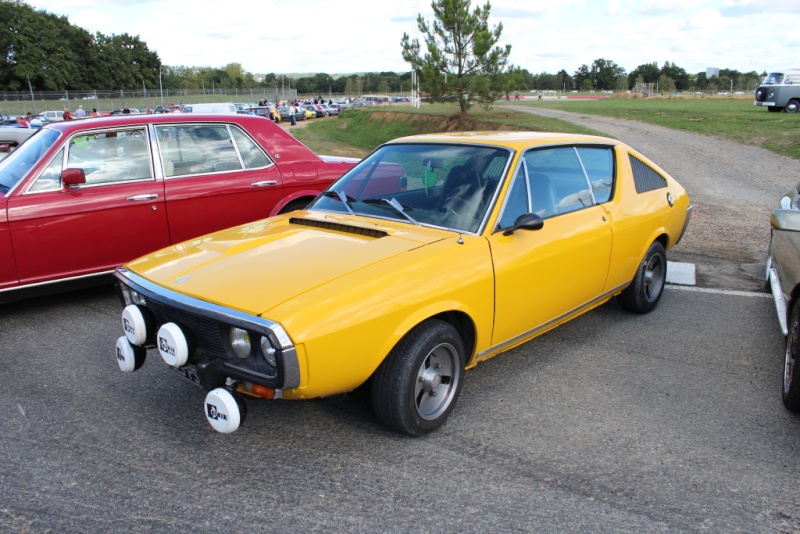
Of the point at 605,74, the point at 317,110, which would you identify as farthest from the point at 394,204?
the point at 605,74

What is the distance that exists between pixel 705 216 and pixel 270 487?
28.9 ft

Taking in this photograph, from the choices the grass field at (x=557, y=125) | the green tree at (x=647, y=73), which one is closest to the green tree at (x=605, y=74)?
the green tree at (x=647, y=73)

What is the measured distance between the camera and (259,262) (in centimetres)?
341

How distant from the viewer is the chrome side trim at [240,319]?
2.74 m

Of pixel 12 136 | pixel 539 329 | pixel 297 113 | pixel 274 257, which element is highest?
pixel 297 113

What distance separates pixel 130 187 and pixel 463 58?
908 inches

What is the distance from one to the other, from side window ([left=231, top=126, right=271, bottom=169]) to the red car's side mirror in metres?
1.53

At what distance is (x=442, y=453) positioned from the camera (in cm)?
327

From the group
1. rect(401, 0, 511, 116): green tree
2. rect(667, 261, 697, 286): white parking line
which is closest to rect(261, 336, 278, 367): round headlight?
→ rect(667, 261, 697, 286): white parking line

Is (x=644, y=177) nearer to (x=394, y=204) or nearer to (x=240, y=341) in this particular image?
(x=394, y=204)

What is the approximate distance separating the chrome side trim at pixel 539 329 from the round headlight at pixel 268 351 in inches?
52.3

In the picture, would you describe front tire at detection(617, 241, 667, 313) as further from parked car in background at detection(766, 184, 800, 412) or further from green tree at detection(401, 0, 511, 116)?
green tree at detection(401, 0, 511, 116)

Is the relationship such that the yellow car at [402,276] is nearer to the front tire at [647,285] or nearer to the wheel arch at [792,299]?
the front tire at [647,285]

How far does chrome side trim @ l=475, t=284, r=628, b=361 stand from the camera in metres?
3.77
